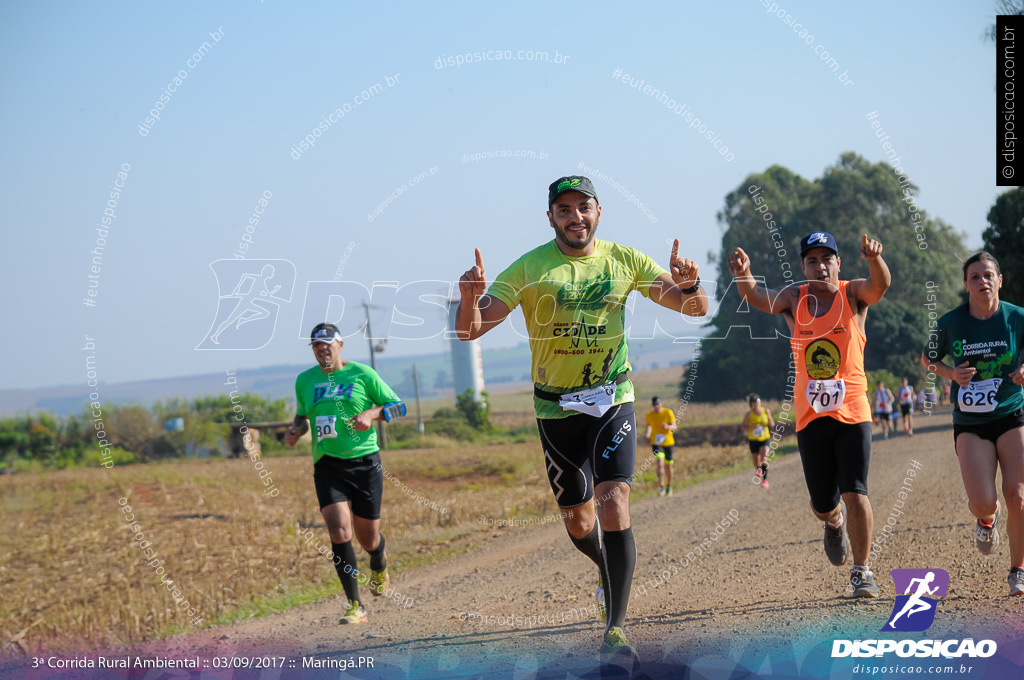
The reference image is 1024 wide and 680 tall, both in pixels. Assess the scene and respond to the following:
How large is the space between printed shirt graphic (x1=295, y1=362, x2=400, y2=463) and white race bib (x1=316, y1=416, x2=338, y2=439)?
0.06 feet

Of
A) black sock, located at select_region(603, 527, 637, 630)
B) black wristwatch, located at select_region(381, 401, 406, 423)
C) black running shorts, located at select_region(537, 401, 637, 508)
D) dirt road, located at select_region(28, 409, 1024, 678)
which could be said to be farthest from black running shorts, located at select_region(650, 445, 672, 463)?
black sock, located at select_region(603, 527, 637, 630)

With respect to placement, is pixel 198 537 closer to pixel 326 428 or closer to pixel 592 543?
pixel 326 428

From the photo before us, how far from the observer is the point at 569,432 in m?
4.97

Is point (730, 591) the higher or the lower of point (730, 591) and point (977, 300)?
the lower

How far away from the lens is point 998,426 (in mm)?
5309

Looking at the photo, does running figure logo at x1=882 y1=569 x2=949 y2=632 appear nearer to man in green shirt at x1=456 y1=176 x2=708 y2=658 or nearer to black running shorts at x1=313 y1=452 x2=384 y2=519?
man in green shirt at x1=456 y1=176 x2=708 y2=658

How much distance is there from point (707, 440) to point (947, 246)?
36.0 meters

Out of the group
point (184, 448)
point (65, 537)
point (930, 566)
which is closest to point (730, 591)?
point (930, 566)

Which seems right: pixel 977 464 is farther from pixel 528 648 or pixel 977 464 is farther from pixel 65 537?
pixel 65 537

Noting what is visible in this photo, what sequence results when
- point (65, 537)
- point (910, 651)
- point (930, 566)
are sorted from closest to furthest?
point (910, 651) → point (930, 566) → point (65, 537)

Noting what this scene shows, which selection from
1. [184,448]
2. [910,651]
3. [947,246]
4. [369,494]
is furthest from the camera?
[947,246]

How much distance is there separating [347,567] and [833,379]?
4.00 m

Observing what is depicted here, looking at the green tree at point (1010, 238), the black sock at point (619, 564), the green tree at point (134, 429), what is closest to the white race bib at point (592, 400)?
the black sock at point (619, 564)

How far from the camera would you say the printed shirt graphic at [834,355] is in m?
5.39
